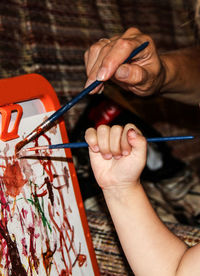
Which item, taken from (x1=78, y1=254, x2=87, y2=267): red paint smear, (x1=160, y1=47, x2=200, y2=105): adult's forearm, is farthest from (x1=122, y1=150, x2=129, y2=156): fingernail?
(x1=160, y1=47, x2=200, y2=105): adult's forearm

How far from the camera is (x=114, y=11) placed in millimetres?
1578

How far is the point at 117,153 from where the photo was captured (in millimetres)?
766

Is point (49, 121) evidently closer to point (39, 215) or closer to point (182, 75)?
point (39, 215)

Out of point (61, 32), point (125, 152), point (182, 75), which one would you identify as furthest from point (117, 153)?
point (61, 32)

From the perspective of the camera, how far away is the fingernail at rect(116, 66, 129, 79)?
875 millimetres

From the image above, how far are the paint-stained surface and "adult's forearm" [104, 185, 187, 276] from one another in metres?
0.10

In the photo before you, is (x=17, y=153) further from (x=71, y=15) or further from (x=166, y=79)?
(x=71, y=15)

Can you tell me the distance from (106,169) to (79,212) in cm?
12

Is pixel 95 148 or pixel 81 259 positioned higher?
pixel 95 148

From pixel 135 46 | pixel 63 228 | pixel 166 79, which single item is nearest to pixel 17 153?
pixel 63 228

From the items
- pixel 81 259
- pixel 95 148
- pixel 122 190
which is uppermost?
pixel 95 148

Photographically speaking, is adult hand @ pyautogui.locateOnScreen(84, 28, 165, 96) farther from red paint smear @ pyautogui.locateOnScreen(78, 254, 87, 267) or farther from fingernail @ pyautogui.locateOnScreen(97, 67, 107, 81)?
red paint smear @ pyautogui.locateOnScreen(78, 254, 87, 267)

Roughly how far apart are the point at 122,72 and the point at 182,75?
18.5 inches

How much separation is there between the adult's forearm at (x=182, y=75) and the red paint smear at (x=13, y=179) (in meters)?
0.64
